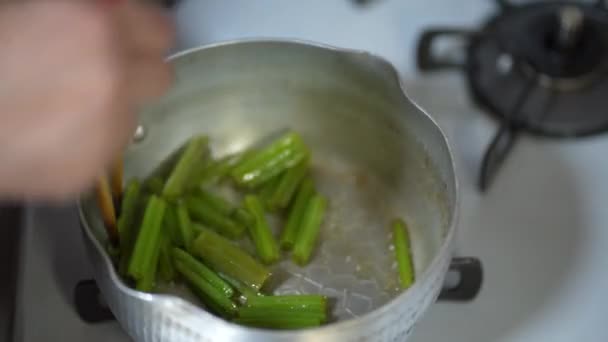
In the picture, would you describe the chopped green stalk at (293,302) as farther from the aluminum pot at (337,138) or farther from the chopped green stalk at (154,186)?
the chopped green stalk at (154,186)

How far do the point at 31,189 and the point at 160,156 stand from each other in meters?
0.31

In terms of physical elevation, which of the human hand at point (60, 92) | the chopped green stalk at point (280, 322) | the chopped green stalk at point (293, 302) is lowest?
the chopped green stalk at point (280, 322)

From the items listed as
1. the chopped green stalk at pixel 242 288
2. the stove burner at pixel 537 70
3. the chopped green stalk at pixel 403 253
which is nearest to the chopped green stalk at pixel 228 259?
the chopped green stalk at pixel 242 288

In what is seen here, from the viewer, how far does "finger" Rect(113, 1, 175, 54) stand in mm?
521

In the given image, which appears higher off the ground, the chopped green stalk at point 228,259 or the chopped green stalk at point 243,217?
the chopped green stalk at point 243,217

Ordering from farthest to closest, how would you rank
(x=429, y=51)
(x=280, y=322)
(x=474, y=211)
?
(x=429, y=51)
(x=474, y=211)
(x=280, y=322)

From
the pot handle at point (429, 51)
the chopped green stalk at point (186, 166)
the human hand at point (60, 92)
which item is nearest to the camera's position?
the human hand at point (60, 92)

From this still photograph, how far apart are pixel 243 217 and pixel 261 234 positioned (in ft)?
0.09

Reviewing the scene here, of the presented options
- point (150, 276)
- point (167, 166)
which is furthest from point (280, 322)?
point (167, 166)

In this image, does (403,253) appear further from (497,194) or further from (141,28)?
(141,28)

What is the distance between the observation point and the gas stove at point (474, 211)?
2.33 feet

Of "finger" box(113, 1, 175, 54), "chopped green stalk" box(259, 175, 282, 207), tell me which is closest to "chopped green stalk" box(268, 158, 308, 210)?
"chopped green stalk" box(259, 175, 282, 207)

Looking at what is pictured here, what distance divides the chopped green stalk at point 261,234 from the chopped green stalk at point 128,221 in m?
0.10

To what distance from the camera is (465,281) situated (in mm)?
717
